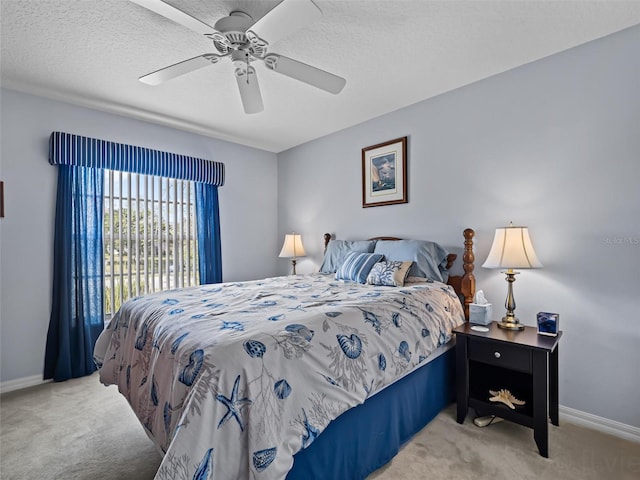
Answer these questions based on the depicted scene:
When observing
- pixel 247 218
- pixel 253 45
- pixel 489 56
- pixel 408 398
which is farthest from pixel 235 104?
pixel 408 398

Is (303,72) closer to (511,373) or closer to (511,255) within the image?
(511,255)

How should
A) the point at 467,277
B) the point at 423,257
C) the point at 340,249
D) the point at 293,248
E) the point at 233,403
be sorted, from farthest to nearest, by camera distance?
→ the point at 293,248 < the point at 340,249 < the point at 423,257 < the point at 467,277 < the point at 233,403

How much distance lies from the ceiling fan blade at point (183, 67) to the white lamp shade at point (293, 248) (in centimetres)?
234

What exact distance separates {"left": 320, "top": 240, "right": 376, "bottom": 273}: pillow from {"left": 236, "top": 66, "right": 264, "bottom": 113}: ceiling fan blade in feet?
5.21

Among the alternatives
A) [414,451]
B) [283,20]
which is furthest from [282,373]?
[283,20]

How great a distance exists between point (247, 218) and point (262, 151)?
3.26 ft

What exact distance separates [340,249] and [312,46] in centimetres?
190

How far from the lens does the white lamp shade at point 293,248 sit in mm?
4016

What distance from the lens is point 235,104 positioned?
10.1 ft

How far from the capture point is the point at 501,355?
77.1 inches

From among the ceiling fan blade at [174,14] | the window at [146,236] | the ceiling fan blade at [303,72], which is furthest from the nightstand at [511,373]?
the window at [146,236]

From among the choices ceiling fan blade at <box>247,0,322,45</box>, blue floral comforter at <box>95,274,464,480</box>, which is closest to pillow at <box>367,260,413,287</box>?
blue floral comforter at <box>95,274,464,480</box>

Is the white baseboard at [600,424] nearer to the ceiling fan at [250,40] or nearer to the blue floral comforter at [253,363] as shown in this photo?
the blue floral comforter at [253,363]

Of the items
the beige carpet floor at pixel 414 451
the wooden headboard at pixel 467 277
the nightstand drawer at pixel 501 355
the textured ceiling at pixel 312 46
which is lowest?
the beige carpet floor at pixel 414 451
